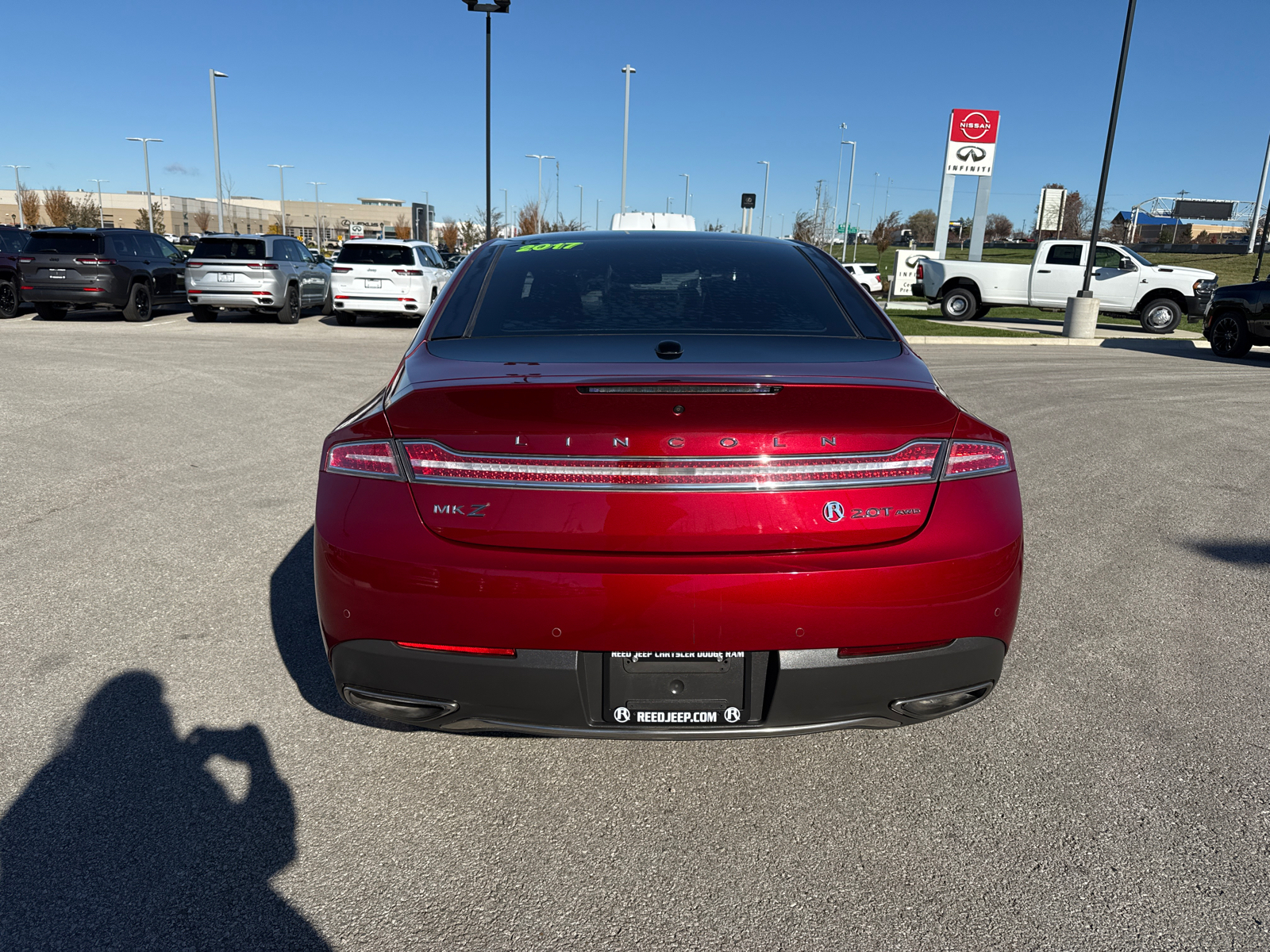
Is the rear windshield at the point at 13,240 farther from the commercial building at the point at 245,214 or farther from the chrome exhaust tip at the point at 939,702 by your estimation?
the commercial building at the point at 245,214

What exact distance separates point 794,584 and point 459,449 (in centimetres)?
88

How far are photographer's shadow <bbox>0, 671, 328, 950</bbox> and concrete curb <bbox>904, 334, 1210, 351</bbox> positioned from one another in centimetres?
1721

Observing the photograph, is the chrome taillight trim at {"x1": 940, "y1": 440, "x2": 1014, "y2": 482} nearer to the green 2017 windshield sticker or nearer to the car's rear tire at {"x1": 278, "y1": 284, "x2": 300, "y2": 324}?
the green 2017 windshield sticker

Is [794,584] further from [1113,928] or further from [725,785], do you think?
[1113,928]

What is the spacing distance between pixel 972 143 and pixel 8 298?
27419 mm

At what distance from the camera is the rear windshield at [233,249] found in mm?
18406

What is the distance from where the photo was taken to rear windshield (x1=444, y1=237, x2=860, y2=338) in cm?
310

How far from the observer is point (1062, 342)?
66.6 ft

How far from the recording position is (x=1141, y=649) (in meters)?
4.02

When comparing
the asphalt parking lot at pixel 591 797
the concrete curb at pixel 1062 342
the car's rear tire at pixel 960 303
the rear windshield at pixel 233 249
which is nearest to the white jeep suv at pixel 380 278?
the rear windshield at pixel 233 249

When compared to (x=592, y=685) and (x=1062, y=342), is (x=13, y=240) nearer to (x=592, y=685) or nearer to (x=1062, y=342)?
(x=1062, y=342)

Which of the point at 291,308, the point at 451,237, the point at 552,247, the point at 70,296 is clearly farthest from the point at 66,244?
the point at 451,237

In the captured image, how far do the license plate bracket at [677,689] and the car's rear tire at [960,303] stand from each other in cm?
2417

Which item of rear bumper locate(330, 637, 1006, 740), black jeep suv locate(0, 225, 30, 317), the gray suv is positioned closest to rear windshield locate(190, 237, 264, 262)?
the gray suv
